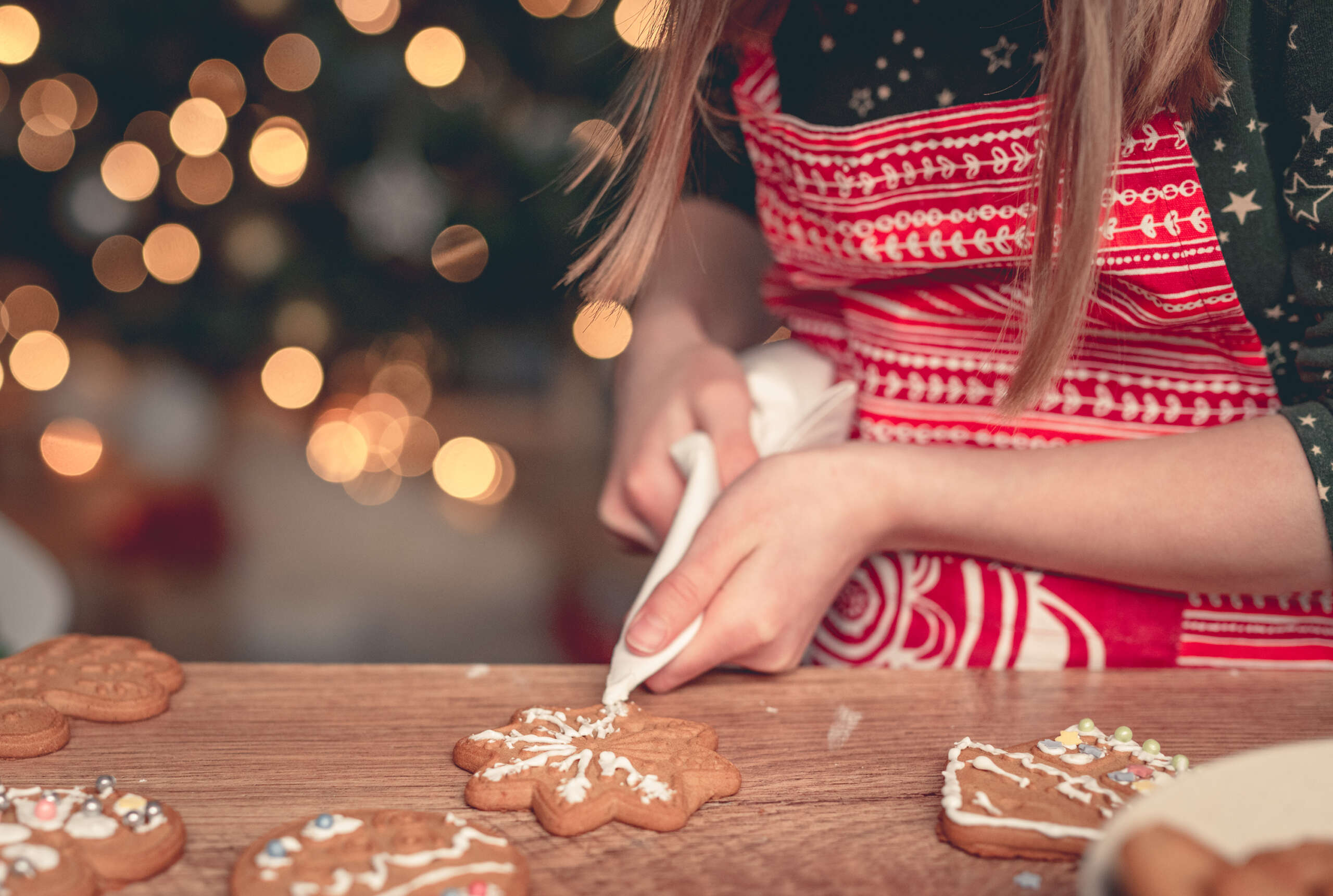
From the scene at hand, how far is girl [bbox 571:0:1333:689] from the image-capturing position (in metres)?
0.57

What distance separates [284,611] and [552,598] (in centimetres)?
60

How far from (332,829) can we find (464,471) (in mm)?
2184

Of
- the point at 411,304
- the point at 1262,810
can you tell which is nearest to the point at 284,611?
the point at 411,304

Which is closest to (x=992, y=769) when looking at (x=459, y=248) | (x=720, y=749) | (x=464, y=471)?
(x=720, y=749)

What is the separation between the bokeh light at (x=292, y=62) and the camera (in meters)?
1.87

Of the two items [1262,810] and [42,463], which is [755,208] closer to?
[1262,810]

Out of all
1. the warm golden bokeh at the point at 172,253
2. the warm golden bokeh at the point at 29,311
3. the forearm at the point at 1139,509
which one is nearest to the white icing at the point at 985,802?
the forearm at the point at 1139,509

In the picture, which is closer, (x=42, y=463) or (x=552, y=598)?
(x=552, y=598)

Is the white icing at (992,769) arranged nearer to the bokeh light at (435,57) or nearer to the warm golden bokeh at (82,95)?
the bokeh light at (435,57)

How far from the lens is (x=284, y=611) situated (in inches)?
81.1

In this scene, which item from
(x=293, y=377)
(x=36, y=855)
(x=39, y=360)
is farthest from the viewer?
(x=293, y=377)

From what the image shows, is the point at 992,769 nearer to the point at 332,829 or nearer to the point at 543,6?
the point at 332,829

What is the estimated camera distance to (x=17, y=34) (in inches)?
74.6

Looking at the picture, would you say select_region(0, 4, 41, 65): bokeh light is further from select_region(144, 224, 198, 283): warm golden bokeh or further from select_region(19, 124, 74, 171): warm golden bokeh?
select_region(144, 224, 198, 283): warm golden bokeh
